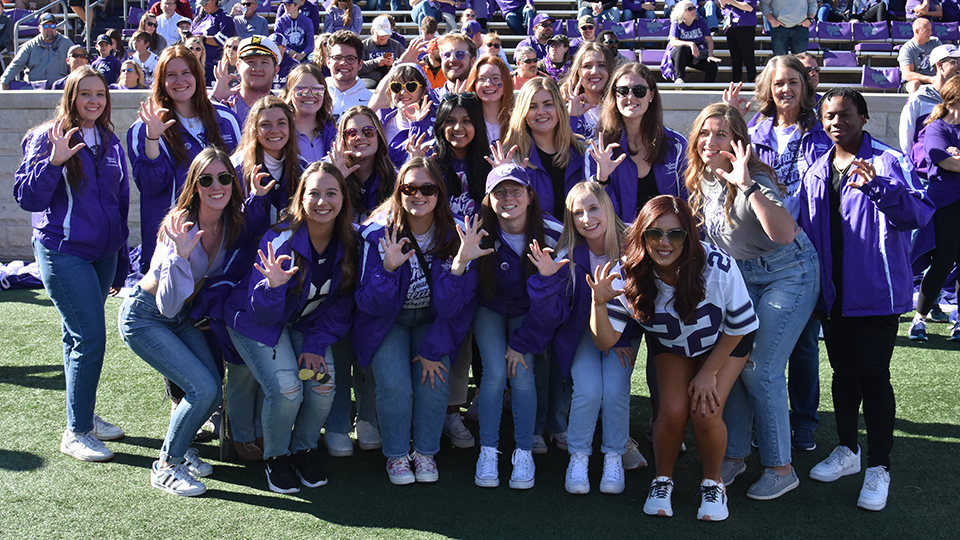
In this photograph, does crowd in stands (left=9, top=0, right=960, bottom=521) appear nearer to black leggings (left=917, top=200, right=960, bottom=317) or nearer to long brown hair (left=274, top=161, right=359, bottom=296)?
long brown hair (left=274, top=161, right=359, bottom=296)

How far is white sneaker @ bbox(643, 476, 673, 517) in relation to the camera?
3.52 metres

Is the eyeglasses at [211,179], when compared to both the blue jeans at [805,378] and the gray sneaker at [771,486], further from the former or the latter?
the blue jeans at [805,378]

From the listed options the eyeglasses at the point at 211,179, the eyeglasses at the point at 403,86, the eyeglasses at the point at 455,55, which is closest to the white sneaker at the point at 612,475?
the eyeglasses at the point at 211,179

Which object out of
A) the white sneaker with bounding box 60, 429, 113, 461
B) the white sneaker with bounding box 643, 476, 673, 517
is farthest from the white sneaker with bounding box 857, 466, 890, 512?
the white sneaker with bounding box 60, 429, 113, 461

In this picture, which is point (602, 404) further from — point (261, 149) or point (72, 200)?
point (72, 200)

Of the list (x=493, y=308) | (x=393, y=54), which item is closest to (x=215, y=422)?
(x=493, y=308)

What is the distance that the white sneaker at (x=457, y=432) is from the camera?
14.1ft

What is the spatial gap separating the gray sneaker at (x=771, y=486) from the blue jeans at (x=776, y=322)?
0.06m

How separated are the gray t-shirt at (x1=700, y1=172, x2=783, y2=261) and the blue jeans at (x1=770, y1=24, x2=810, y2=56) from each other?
8699mm

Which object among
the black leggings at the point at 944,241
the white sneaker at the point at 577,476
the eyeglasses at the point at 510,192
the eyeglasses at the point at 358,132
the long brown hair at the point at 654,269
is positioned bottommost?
the white sneaker at the point at 577,476

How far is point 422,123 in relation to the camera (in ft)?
15.5

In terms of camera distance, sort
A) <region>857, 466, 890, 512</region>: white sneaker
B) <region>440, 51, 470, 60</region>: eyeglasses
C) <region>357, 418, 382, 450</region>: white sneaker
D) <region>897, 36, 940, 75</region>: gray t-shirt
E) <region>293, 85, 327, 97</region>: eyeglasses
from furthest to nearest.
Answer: <region>897, 36, 940, 75</region>: gray t-shirt → <region>440, 51, 470, 60</region>: eyeglasses → <region>293, 85, 327, 97</region>: eyeglasses → <region>357, 418, 382, 450</region>: white sneaker → <region>857, 466, 890, 512</region>: white sneaker

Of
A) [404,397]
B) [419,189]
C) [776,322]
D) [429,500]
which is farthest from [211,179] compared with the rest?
[776,322]

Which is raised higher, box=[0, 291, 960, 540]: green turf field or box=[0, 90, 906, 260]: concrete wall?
box=[0, 90, 906, 260]: concrete wall
